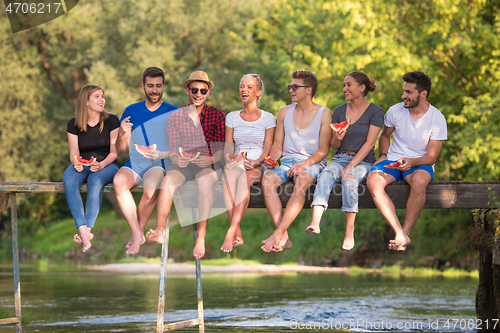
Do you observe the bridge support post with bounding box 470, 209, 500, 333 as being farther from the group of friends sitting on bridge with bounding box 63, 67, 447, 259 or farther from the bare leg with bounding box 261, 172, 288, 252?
the bare leg with bounding box 261, 172, 288, 252

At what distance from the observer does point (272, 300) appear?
13.6m

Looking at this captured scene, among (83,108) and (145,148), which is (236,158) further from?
(83,108)

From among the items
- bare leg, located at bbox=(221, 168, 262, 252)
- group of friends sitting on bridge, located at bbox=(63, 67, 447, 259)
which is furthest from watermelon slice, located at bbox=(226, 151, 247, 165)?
bare leg, located at bbox=(221, 168, 262, 252)

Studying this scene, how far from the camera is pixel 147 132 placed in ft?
22.4

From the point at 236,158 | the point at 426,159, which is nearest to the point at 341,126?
the point at 426,159

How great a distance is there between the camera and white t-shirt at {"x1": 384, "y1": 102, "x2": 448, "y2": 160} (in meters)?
6.51

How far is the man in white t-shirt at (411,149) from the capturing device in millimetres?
6344

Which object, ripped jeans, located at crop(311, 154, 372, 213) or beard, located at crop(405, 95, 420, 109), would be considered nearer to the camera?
ripped jeans, located at crop(311, 154, 372, 213)

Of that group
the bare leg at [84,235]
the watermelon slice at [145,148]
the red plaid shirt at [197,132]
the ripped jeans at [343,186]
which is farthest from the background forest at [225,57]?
the bare leg at [84,235]

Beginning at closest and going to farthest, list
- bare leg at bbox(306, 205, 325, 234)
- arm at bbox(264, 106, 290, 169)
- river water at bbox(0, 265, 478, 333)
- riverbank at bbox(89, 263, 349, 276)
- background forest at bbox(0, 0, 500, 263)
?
bare leg at bbox(306, 205, 325, 234), arm at bbox(264, 106, 290, 169), river water at bbox(0, 265, 478, 333), background forest at bbox(0, 0, 500, 263), riverbank at bbox(89, 263, 349, 276)

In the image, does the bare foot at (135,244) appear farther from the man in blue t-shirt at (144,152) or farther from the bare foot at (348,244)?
the bare foot at (348,244)

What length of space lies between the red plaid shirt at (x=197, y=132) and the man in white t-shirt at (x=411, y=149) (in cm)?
177

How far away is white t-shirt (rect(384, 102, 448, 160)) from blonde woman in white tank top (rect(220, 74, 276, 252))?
4.59 ft

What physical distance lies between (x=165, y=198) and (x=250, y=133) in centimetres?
121
